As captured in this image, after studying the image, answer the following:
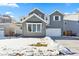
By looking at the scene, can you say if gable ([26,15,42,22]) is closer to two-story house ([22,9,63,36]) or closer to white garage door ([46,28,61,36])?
two-story house ([22,9,63,36])

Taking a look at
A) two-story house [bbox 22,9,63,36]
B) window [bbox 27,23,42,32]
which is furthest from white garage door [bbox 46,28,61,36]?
window [bbox 27,23,42,32]

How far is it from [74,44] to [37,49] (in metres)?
0.55

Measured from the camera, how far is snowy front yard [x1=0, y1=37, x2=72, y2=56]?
15.5ft

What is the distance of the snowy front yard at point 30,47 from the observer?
4738 millimetres

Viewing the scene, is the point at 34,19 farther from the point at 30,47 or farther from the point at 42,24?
the point at 30,47

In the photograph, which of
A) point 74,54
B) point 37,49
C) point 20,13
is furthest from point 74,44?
point 20,13

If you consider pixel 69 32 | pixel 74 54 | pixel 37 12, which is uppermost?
pixel 37 12

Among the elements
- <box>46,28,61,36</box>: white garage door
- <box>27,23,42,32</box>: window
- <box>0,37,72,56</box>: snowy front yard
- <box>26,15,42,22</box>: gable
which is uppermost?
<box>26,15,42,22</box>: gable

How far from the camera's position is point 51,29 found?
190 inches

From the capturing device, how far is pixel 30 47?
4777 mm

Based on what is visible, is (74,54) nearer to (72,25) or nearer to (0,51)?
(72,25)

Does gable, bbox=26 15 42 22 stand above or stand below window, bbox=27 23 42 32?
above

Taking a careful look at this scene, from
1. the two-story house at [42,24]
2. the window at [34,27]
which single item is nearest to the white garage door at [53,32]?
the two-story house at [42,24]

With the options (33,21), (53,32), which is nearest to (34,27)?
(33,21)
